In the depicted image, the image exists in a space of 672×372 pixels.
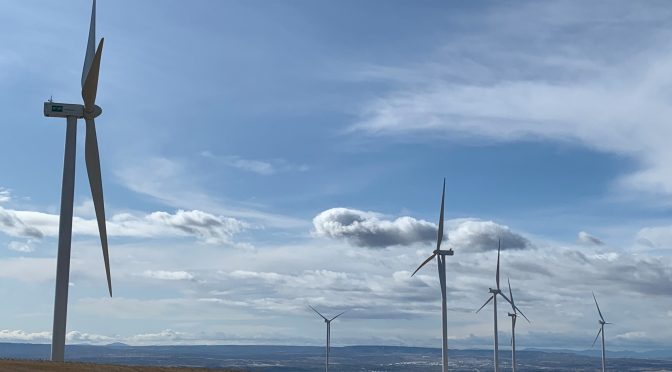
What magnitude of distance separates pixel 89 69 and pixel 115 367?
2582 centimetres

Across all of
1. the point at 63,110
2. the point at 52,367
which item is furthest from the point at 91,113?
the point at 52,367

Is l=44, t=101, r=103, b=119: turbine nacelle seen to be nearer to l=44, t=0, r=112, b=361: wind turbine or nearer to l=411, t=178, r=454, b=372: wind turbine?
l=44, t=0, r=112, b=361: wind turbine

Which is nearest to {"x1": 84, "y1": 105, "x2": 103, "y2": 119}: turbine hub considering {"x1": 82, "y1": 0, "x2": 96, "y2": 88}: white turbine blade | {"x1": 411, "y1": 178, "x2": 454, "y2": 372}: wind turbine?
{"x1": 82, "y1": 0, "x2": 96, "y2": 88}: white turbine blade

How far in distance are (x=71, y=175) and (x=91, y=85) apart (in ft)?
27.6

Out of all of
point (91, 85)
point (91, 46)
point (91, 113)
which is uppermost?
point (91, 46)

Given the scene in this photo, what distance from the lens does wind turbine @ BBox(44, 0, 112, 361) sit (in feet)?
220

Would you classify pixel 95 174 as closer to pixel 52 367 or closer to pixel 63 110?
pixel 63 110

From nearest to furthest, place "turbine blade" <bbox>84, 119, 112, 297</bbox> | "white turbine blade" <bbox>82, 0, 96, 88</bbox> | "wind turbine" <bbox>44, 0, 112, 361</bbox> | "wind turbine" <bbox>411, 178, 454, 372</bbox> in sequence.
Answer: "wind turbine" <bbox>44, 0, 112, 361</bbox> → "turbine blade" <bbox>84, 119, 112, 297</bbox> → "white turbine blade" <bbox>82, 0, 96, 88</bbox> → "wind turbine" <bbox>411, 178, 454, 372</bbox>

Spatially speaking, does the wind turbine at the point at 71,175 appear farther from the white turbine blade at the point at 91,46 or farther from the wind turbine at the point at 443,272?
the wind turbine at the point at 443,272

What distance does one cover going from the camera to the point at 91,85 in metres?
74.1

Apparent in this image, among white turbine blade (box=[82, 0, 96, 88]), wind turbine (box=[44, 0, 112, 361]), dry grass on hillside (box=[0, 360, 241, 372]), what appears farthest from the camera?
white turbine blade (box=[82, 0, 96, 88])

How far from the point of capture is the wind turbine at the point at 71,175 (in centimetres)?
6719

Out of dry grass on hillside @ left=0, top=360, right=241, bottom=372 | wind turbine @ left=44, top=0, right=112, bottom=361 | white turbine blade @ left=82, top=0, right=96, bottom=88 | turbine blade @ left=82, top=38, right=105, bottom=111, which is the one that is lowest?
dry grass on hillside @ left=0, top=360, right=241, bottom=372

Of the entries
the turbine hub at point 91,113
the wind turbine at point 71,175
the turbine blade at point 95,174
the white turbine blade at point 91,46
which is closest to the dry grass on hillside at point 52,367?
the wind turbine at point 71,175
